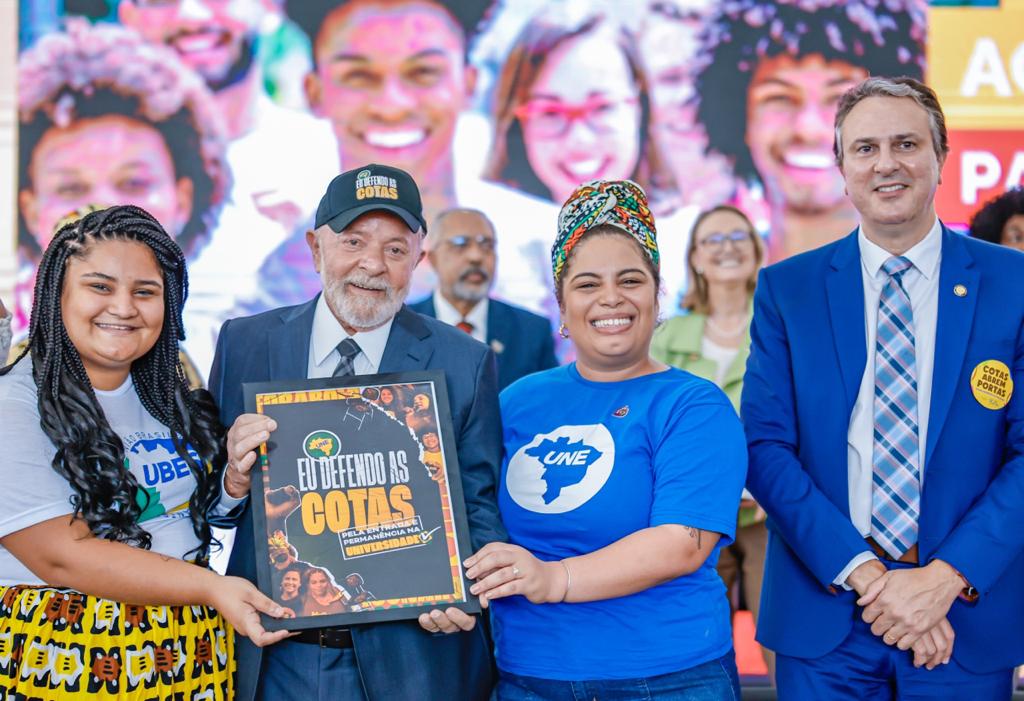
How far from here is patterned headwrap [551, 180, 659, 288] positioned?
2334mm

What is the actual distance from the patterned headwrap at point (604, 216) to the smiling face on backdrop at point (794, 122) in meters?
3.71

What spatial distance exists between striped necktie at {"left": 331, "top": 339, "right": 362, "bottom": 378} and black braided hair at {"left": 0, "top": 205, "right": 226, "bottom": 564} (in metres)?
0.30

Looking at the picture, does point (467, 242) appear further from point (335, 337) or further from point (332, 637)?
point (332, 637)

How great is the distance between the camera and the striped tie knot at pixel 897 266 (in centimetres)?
239

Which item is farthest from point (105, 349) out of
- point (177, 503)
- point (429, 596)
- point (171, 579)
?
point (429, 596)

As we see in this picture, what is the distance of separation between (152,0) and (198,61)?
434 mm

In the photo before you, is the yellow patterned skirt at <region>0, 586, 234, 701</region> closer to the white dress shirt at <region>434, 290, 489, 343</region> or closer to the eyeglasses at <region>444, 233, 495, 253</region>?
the white dress shirt at <region>434, 290, 489, 343</region>

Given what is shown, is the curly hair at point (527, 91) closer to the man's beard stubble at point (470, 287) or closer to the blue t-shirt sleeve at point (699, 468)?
the man's beard stubble at point (470, 287)

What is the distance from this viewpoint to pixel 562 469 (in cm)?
223

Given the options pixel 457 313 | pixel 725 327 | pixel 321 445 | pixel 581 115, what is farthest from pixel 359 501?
pixel 581 115

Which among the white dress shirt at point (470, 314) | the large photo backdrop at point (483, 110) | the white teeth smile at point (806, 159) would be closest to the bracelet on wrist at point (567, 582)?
the white dress shirt at point (470, 314)

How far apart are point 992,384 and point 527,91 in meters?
4.07

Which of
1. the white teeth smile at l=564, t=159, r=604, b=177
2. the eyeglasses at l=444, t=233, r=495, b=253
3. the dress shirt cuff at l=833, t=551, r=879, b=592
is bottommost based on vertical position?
the dress shirt cuff at l=833, t=551, r=879, b=592

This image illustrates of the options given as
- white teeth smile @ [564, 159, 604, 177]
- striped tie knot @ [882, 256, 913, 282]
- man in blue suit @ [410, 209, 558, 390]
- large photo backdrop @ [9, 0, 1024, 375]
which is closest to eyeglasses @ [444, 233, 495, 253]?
man in blue suit @ [410, 209, 558, 390]
